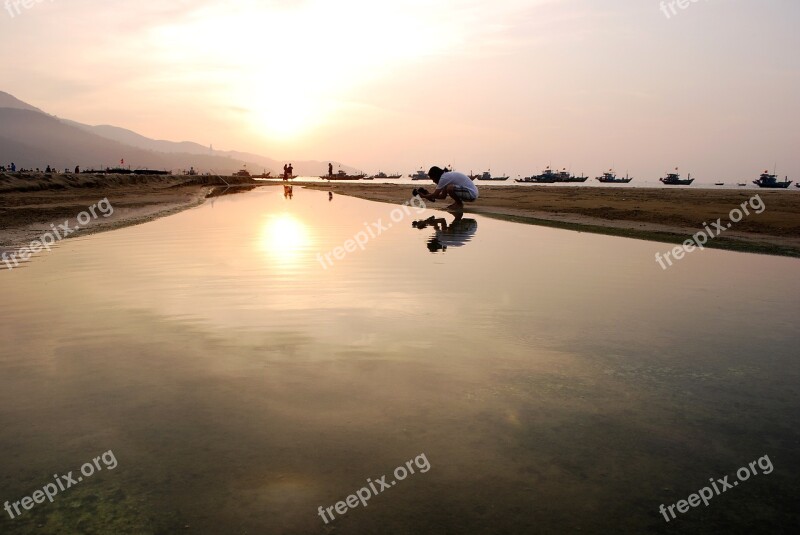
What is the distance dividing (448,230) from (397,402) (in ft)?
51.9

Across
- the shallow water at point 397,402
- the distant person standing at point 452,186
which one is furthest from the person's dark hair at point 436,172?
the shallow water at point 397,402

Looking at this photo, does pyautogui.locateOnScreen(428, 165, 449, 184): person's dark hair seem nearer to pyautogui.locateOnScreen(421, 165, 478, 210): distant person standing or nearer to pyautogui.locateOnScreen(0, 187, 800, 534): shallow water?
pyautogui.locateOnScreen(421, 165, 478, 210): distant person standing

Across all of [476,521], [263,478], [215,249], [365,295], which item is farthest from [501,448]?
[215,249]

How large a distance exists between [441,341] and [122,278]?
7151mm

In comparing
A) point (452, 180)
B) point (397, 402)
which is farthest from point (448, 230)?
point (397, 402)

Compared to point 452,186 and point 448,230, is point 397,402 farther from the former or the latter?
point 452,186

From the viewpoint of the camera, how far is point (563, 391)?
5012 mm

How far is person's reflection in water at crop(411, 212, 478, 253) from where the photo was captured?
16.0 meters

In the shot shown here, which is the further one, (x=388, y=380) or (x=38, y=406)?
(x=388, y=380)

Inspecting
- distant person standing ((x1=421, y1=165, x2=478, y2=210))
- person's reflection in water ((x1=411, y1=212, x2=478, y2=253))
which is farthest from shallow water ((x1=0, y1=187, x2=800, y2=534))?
distant person standing ((x1=421, y1=165, x2=478, y2=210))

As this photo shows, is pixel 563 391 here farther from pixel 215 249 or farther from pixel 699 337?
pixel 215 249

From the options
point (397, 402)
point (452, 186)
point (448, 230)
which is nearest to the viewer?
point (397, 402)

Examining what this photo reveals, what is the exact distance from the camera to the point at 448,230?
20.2 metres

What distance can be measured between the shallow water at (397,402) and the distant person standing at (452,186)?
64.7 feet
